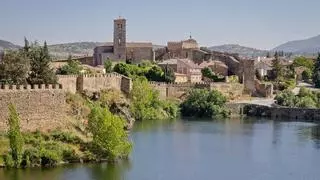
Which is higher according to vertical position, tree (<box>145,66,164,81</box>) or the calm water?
tree (<box>145,66,164,81</box>)

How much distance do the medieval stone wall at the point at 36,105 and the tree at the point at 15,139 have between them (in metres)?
2.88

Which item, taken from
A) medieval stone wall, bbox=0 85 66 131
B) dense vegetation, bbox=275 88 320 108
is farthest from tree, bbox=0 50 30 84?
dense vegetation, bbox=275 88 320 108

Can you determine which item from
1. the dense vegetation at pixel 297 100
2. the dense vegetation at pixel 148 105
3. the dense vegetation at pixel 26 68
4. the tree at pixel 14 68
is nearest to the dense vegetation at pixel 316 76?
the dense vegetation at pixel 297 100

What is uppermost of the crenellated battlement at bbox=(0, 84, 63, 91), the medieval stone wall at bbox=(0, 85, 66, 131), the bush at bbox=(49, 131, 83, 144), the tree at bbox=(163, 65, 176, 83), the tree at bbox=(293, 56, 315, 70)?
the tree at bbox=(293, 56, 315, 70)

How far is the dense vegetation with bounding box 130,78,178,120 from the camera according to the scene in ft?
220

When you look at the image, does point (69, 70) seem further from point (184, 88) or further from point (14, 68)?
point (14, 68)

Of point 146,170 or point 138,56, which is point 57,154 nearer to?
point 146,170

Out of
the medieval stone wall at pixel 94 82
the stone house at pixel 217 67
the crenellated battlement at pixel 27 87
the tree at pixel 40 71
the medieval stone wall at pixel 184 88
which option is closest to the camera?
the crenellated battlement at pixel 27 87

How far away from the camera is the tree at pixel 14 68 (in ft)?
154

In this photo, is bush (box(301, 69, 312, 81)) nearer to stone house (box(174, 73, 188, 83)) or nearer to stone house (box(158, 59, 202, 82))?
stone house (box(158, 59, 202, 82))

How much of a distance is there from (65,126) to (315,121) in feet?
118

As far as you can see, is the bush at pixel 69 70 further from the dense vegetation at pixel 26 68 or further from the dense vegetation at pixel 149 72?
the dense vegetation at pixel 26 68

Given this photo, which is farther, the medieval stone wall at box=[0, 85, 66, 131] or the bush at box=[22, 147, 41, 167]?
the medieval stone wall at box=[0, 85, 66, 131]

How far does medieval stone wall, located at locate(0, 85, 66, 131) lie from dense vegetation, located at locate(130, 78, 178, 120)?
898 inches
